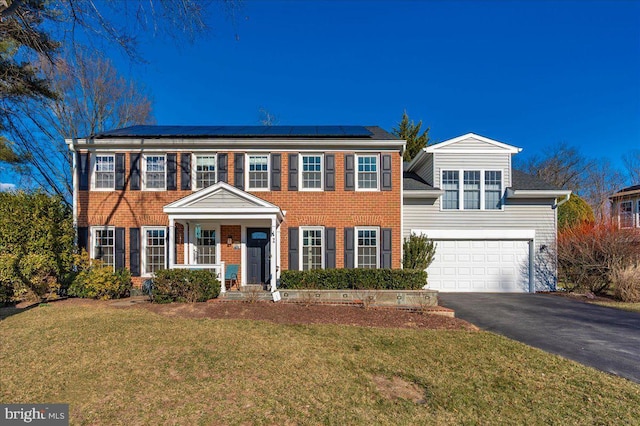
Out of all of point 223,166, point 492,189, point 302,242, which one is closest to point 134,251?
point 223,166

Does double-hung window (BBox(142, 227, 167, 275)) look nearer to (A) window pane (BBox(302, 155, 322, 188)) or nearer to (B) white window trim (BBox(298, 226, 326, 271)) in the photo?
(B) white window trim (BBox(298, 226, 326, 271))

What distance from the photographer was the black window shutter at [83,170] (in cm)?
1193

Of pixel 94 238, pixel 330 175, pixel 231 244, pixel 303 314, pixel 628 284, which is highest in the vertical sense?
pixel 330 175

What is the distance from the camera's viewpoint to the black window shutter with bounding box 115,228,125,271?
1171 cm

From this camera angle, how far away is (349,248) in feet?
39.1

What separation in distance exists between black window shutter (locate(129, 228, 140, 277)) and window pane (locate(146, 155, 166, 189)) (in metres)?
1.80

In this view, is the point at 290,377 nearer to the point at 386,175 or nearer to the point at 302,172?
the point at 302,172

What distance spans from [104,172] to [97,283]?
4.26 m

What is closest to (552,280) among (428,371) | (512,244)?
(512,244)

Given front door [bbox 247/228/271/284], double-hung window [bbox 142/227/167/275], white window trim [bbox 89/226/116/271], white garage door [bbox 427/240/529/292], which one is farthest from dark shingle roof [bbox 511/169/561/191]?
white window trim [bbox 89/226/116/271]

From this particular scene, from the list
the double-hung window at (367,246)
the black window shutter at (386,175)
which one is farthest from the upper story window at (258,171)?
the black window shutter at (386,175)

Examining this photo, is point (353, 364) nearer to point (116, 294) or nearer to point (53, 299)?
point (116, 294)

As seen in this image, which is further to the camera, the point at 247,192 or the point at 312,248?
the point at 312,248

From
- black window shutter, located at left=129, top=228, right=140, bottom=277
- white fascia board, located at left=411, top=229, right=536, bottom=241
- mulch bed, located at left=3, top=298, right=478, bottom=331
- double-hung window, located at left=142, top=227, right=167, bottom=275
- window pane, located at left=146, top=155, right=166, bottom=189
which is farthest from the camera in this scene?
white fascia board, located at left=411, top=229, right=536, bottom=241
